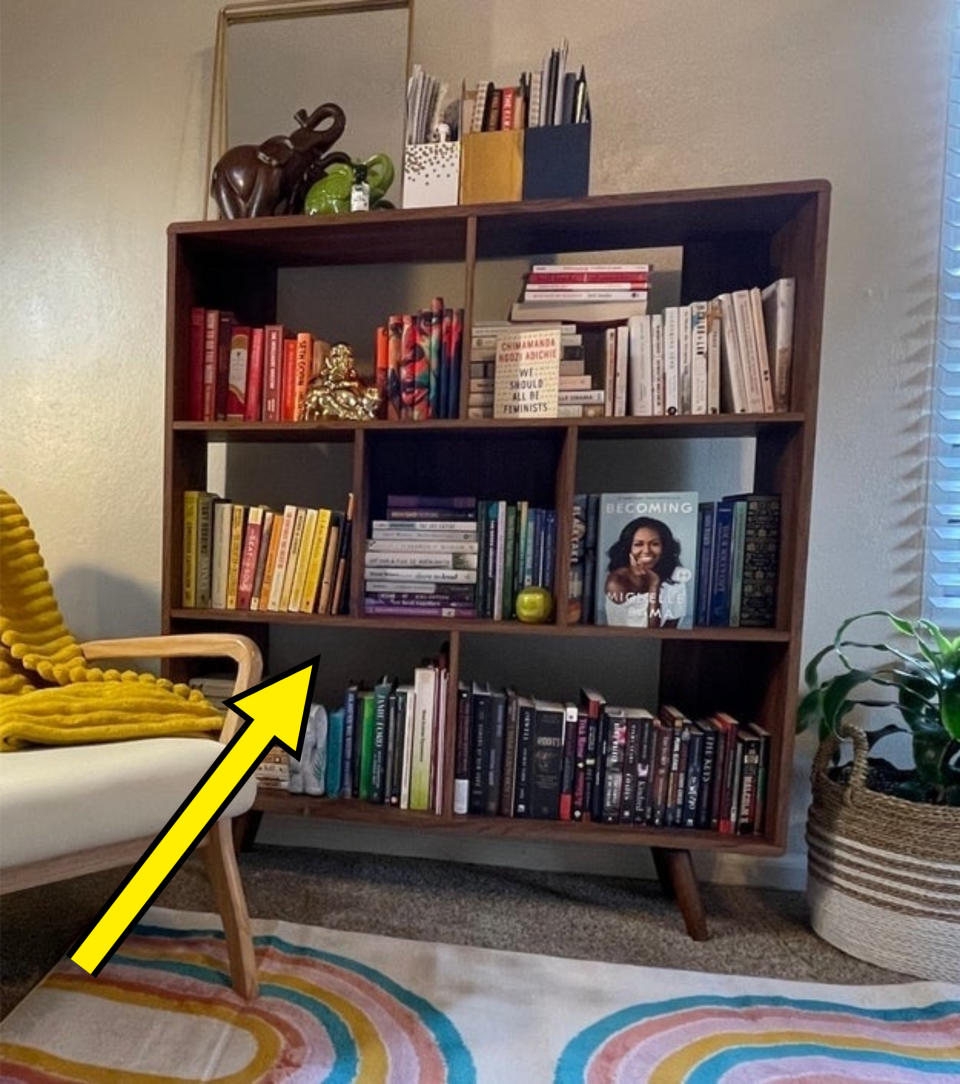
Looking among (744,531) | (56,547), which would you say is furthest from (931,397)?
(56,547)

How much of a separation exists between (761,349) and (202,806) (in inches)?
42.8

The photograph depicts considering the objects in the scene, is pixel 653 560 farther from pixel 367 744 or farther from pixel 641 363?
pixel 367 744

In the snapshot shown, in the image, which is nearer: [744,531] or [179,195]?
[744,531]

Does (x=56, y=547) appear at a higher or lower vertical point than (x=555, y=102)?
lower

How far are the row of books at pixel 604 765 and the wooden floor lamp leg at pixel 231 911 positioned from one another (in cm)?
38

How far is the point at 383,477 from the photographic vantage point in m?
1.39

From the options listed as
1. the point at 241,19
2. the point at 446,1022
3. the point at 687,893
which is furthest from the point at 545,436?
the point at 241,19

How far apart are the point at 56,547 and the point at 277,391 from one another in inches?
27.9

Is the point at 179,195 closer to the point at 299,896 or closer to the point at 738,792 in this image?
the point at 299,896

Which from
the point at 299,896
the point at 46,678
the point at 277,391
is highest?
the point at 277,391

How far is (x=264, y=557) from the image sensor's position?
126cm

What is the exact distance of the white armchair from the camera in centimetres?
76

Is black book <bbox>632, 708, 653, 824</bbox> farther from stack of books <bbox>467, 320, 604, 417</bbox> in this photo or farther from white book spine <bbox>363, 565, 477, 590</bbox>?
stack of books <bbox>467, 320, 604, 417</bbox>

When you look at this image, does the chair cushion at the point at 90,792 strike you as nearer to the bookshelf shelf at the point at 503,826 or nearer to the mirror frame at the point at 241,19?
the bookshelf shelf at the point at 503,826
